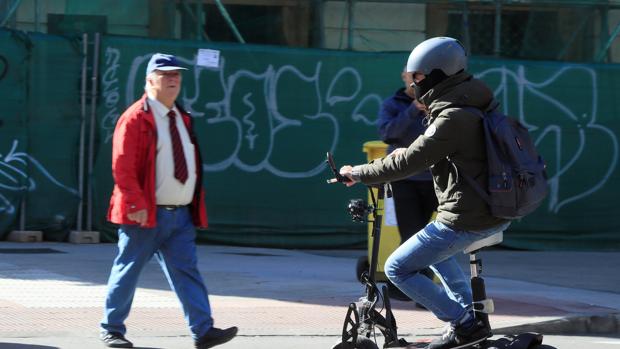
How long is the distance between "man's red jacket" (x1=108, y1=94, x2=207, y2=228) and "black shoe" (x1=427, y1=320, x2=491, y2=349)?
6.09 feet

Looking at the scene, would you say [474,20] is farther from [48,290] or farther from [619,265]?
[48,290]

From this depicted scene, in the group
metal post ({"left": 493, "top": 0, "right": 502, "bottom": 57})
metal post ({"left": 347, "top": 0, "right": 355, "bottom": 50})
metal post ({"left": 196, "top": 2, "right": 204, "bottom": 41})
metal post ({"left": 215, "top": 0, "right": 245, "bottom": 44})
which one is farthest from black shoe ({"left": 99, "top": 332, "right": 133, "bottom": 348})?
metal post ({"left": 493, "top": 0, "right": 502, "bottom": 57})

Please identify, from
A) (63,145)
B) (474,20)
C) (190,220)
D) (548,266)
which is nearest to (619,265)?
(548,266)

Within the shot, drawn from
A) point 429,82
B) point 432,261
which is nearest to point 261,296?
point 432,261

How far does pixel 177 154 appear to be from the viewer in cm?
714

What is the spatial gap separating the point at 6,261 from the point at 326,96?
398 centimetres

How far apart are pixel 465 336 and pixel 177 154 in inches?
81.4

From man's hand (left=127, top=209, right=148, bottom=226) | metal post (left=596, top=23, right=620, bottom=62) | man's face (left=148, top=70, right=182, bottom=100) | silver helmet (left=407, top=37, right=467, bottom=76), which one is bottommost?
man's hand (left=127, top=209, right=148, bottom=226)

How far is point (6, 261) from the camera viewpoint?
1117 centimetres

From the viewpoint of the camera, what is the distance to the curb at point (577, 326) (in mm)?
8312

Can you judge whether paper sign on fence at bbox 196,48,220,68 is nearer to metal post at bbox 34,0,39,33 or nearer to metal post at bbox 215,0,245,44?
metal post at bbox 215,0,245,44

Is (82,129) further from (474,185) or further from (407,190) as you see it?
(474,185)

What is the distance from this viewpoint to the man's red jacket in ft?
22.8

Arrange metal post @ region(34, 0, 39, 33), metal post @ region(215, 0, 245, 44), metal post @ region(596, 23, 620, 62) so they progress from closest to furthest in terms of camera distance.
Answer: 1. metal post @ region(34, 0, 39, 33)
2. metal post @ region(215, 0, 245, 44)
3. metal post @ region(596, 23, 620, 62)
